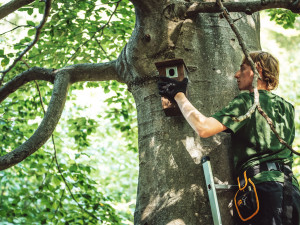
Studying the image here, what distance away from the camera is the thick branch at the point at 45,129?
252 centimetres

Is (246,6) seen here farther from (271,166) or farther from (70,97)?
(70,97)

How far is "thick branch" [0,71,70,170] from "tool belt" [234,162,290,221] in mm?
1587

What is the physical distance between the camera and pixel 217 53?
266cm

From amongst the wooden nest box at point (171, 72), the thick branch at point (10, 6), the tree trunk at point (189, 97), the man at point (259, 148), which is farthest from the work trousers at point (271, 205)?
the thick branch at point (10, 6)

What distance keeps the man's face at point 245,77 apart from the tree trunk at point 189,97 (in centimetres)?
8

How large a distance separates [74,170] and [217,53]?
2681 millimetres

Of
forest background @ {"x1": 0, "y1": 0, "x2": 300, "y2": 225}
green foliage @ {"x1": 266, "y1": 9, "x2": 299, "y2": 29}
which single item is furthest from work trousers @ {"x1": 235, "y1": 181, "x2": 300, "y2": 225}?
green foliage @ {"x1": 266, "y1": 9, "x2": 299, "y2": 29}

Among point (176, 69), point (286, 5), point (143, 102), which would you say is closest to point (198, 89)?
point (176, 69)

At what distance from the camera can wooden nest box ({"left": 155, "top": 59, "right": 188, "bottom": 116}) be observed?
2.32 m

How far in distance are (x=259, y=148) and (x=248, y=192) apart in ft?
0.96

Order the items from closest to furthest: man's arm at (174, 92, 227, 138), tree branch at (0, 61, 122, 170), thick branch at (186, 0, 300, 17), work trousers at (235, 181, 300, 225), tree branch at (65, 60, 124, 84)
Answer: work trousers at (235, 181, 300, 225) → man's arm at (174, 92, 227, 138) → thick branch at (186, 0, 300, 17) → tree branch at (0, 61, 122, 170) → tree branch at (65, 60, 124, 84)

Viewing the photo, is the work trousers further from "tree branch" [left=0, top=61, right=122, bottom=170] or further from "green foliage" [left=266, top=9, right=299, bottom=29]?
"green foliage" [left=266, top=9, right=299, bottom=29]

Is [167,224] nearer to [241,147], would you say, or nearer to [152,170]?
[152,170]

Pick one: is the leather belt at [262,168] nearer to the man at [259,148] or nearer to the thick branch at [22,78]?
the man at [259,148]
